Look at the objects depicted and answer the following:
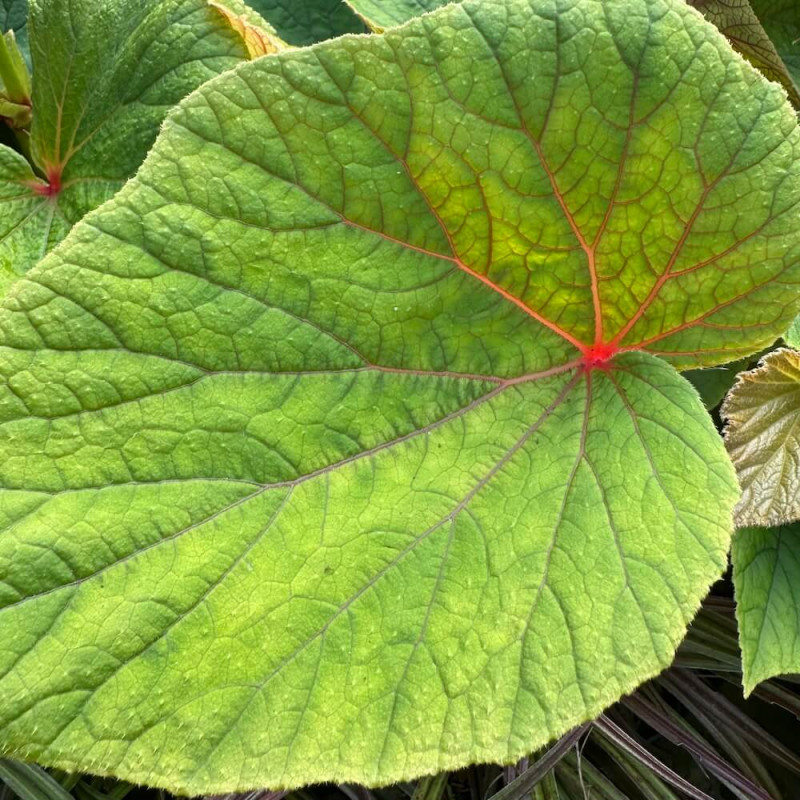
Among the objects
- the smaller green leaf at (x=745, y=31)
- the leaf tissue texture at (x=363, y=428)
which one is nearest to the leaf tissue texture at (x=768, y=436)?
the leaf tissue texture at (x=363, y=428)

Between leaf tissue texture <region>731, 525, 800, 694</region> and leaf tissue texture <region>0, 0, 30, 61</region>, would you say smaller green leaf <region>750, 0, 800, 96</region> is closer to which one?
leaf tissue texture <region>731, 525, 800, 694</region>

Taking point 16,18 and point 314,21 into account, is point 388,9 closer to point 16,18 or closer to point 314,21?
point 314,21

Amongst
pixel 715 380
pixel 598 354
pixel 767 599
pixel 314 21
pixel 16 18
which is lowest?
pixel 767 599

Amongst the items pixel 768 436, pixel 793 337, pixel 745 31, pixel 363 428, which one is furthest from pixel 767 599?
pixel 745 31

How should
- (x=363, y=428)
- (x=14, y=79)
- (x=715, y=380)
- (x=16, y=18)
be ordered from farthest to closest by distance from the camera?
1. (x=16, y=18)
2. (x=715, y=380)
3. (x=14, y=79)
4. (x=363, y=428)

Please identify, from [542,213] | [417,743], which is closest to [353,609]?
[417,743]

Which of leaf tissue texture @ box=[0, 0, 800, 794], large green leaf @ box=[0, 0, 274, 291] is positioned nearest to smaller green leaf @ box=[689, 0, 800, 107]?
leaf tissue texture @ box=[0, 0, 800, 794]

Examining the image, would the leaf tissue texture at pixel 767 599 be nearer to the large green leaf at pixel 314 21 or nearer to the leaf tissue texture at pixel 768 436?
the leaf tissue texture at pixel 768 436
